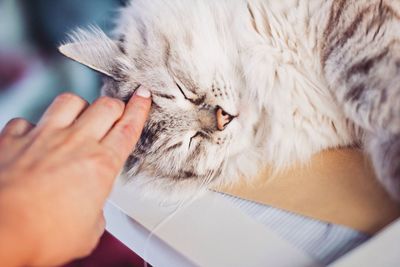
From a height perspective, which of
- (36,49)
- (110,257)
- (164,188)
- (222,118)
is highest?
(36,49)

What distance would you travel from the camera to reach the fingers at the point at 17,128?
0.82m

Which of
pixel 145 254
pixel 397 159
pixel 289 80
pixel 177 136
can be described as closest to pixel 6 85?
pixel 177 136

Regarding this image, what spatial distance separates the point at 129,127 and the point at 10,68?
0.71m

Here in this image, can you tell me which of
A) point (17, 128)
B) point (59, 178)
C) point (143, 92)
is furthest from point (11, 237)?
point (143, 92)

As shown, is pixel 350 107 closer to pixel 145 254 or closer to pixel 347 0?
pixel 347 0

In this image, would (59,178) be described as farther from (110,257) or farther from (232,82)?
(110,257)

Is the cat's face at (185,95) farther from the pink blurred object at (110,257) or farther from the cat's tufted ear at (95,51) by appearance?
the pink blurred object at (110,257)

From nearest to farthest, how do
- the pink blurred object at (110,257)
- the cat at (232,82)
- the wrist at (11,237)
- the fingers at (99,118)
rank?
the wrist at (11,237)
the fingers at (99,118)
the cat at (232,82)
the pink blurred object at (110,257)

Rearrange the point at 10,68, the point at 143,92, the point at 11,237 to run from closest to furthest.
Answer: the point at 11,237 → the point at 143,92 → the point at 10,68

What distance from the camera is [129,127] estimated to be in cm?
91

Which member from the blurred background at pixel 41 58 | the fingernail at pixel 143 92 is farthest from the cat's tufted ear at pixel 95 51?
the blurred background at pixel 41 58

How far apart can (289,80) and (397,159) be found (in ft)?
1.05

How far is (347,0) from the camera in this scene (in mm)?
993

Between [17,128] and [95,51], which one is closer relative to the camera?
[17,128]
